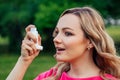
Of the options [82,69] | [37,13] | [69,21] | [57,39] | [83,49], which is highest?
[37,13]

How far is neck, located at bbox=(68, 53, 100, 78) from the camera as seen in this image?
4.14m

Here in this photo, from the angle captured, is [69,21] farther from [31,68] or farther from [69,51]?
[31,68]

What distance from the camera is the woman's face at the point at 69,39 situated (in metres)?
3.97

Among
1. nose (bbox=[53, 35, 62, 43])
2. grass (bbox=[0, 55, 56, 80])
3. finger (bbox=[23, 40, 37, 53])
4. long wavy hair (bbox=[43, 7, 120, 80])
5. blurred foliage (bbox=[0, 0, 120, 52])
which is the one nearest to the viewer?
finger (bbox=[23, 40, 37, 53])

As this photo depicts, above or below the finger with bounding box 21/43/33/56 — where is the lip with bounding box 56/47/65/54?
below

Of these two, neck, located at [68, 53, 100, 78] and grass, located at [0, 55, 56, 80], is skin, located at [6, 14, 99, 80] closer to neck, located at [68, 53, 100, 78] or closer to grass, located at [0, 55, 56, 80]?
neck, located at [68, 53, 100, 78]

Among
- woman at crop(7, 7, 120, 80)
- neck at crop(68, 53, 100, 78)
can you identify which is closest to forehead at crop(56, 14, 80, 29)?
woman at crop(7, 7, 120, 80)

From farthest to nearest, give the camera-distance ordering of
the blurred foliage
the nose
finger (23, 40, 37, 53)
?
the blurred foliage → the nose → finger (23, 40, 37, 53)

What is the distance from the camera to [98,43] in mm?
4176

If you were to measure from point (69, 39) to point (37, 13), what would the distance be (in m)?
23.0

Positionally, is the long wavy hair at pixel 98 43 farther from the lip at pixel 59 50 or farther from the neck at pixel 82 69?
the lip at pixel 59 50

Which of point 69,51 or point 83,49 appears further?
point 83,49

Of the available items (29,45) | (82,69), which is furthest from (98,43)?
(29,45)

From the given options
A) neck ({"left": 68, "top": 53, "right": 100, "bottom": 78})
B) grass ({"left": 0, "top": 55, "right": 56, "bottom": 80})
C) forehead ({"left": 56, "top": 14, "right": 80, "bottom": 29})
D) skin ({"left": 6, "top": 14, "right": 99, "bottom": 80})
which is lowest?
grass ({"left": 0, "top": 55, "right": 56, "bottom": 80})
